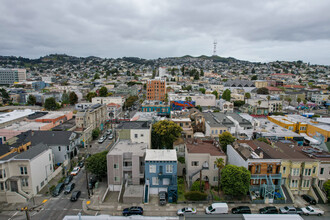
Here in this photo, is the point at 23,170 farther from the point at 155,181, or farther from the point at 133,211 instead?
the point at 155,181

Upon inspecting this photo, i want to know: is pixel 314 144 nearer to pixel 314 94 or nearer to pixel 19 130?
pixel 19 130

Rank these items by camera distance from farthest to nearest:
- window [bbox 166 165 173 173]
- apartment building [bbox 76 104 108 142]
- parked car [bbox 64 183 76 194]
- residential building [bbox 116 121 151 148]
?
apartment building [bbox 76 104 108 142]
residential building [bbox 116 121 151 148]
parked car [bbox 64 183 76 194]
window [bbox 166 165 173 173]

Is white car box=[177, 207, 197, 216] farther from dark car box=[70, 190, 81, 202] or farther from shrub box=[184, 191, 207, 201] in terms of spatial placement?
dark car box=[70, 190, 81, 202]

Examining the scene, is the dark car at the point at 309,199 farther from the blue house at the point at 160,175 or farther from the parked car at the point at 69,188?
the parked car at the point at 69,188

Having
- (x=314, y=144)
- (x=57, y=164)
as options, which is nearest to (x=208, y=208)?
(x=57, y=164)

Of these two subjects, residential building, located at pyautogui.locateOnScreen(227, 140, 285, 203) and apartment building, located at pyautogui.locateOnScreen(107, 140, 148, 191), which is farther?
apartment building, located at pyautogui.locateOnScreen(107, 140, 148, 191)

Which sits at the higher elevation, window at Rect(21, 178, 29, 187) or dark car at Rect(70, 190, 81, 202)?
window at Rect(21, 178, 29, 187)

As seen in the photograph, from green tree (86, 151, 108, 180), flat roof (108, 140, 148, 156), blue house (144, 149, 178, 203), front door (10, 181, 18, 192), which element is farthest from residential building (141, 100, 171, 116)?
front door (10, 181, 18, 192)

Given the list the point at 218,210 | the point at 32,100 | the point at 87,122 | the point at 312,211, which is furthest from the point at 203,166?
the point at 32,100
